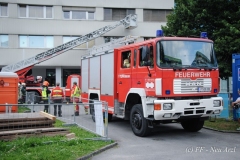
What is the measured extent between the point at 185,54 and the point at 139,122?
8.06 ft

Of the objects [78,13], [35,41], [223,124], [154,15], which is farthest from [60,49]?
[223,124]

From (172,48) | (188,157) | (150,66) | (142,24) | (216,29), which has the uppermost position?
(142,24)

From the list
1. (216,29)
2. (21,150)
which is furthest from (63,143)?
(216,29)

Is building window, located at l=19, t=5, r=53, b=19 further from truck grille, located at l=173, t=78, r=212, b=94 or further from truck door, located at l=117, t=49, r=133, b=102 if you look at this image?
truck grille, located at l=173, t=78, r=212, b=94

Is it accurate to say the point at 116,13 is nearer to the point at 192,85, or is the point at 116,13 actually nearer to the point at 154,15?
the point at 154,15

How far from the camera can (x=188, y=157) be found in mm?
6277

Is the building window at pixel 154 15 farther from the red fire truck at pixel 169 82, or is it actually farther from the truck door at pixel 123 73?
the red fire truck at pixel 169 82

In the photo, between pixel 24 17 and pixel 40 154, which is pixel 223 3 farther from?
pixel 24 17

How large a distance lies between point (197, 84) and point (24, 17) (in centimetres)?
2188

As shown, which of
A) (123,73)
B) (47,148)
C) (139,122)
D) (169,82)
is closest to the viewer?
(47,148)

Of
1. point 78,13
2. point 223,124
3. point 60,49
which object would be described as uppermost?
point 78,13

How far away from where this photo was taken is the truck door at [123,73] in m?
9.31

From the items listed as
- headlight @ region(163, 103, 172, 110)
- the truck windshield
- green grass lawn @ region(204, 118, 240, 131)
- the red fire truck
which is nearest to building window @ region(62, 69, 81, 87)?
green grass lawn @ region(204, 118, 240, 131)

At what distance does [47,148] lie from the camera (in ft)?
21.2
